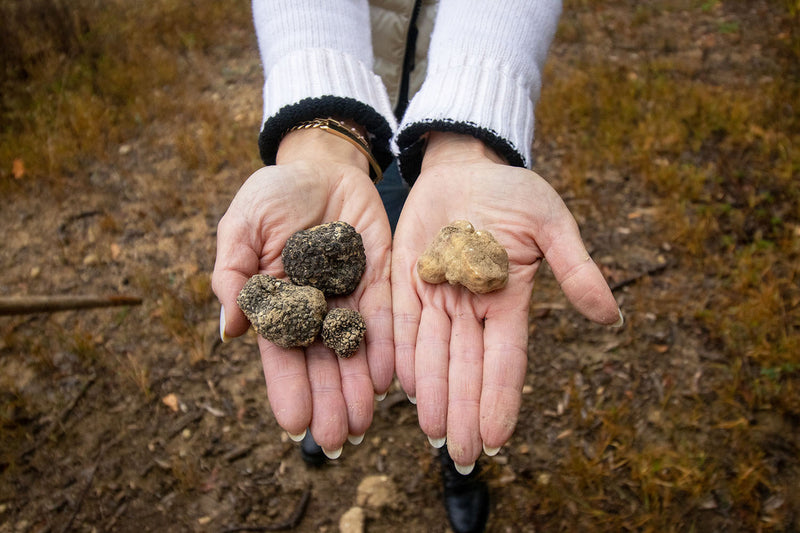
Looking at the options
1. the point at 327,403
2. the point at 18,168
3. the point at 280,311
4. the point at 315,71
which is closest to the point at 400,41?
the point at 315,71

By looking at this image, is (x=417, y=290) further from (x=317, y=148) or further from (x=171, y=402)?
(x=171, y=402)

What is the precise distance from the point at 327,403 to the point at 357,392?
0.11m

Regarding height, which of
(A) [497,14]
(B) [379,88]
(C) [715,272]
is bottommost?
(C) [715,272]

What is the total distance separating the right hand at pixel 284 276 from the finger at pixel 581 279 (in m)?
0.66

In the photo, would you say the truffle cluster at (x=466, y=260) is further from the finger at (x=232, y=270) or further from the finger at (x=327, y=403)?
the finger at (x=232, y=270)

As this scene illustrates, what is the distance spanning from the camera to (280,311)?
202 centimetres

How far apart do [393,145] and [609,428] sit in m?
1.85

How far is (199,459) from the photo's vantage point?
3051 mm

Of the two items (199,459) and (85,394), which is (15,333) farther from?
(199,459)

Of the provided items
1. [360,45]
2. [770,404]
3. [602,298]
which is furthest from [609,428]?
[360,45]

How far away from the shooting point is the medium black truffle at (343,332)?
2023mm

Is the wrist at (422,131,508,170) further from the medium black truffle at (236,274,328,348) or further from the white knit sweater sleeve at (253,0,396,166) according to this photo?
the medium black truffle at (236,274,328,348)

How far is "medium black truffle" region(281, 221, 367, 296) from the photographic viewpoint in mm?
2191

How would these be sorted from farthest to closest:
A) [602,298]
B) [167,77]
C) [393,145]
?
[167,77] → [393,145] → [602,298]
